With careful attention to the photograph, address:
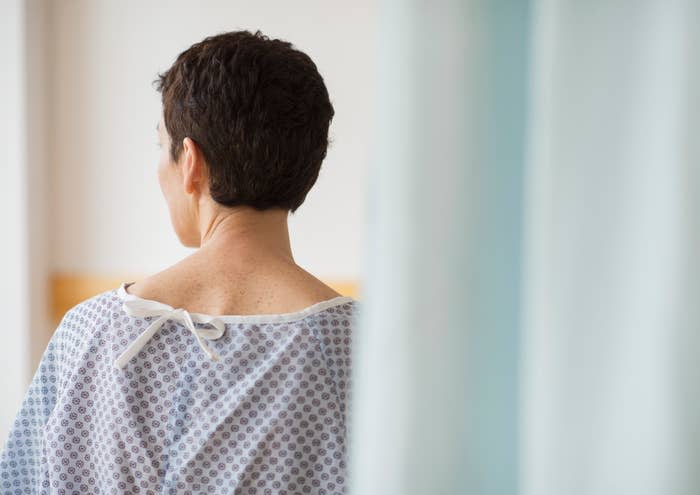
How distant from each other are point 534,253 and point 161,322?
724 millimetres

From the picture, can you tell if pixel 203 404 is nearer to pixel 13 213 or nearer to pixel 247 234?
pixel 247 234

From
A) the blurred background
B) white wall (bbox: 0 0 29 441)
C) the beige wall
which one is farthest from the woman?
white wall (bbox: 0 0 29 441)

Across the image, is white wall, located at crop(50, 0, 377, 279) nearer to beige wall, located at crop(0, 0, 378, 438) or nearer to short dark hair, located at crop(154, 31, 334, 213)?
beige wall, located at crop(0, 0, 378, 438)

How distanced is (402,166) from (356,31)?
8.27 ft

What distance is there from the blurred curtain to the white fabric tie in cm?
62

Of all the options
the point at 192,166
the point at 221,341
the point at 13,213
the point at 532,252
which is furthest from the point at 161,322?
the point at 13,213

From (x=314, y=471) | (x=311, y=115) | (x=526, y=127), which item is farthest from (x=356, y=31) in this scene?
(x=526, y=127)

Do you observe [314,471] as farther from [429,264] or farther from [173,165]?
[429,264]

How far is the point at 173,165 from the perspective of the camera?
45.4 inches

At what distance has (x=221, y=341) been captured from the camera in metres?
1.04

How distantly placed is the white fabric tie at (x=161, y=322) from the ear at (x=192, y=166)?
18cm

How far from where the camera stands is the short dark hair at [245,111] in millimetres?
1081

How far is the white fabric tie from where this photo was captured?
3.36 ft

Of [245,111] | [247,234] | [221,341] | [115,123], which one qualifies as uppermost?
[115,123]
